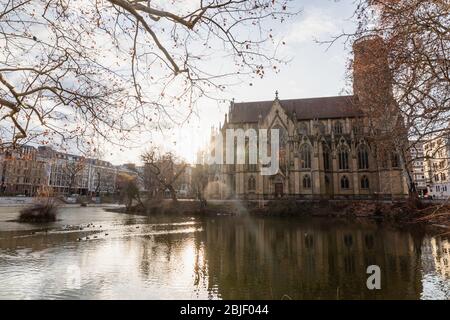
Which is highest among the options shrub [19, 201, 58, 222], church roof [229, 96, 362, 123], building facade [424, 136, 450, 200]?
church roof [229, 96, 362, 123]

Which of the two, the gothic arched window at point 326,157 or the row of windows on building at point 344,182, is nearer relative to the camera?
the row of windows on building at point 344,182

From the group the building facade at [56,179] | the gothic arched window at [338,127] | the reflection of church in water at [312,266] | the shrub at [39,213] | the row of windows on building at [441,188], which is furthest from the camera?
the building facade at [56,179]

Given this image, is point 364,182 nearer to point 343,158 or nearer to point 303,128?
point 343,158

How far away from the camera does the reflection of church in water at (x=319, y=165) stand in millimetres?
49375

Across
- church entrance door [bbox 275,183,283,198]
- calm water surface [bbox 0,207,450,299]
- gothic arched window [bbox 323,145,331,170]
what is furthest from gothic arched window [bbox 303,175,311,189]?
calm water surface [bbox 0,207,450,299]

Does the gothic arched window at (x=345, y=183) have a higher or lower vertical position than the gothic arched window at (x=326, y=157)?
lower

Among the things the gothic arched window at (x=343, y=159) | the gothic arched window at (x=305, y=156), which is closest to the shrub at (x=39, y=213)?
the gothic arched window at (x=305, y=156)

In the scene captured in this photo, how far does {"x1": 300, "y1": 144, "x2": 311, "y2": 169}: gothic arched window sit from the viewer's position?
5184 cm

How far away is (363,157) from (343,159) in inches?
124

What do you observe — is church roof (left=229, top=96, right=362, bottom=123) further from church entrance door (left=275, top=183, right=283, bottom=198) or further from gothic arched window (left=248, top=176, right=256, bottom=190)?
church entrance door (left=275, top=183, right=283, bottom=198)

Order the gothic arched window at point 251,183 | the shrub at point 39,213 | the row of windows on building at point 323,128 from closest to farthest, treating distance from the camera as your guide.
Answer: the shrub at point 39,213 → the gothic arched window at point 251,183 → the row of windows on building at point 323,128

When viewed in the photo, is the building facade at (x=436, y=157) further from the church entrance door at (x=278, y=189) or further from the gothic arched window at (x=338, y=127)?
the gothic arched window at (x=338, y=127)

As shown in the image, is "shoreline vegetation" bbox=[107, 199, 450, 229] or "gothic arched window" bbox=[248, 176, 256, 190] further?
"gothic arched window" bbox=[248, 176, 256, 190]

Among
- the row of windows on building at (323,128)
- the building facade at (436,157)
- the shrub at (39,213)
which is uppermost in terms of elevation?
the row of windows on building at (323,128)
